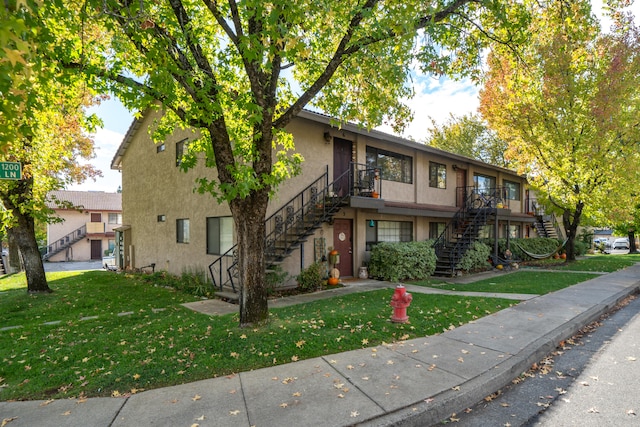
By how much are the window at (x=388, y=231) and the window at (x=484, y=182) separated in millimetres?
6315

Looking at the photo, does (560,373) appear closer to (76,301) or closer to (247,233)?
(247,233)

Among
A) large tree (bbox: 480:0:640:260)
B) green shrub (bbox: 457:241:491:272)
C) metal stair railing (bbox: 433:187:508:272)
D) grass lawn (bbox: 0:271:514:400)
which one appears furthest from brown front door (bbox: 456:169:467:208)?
grass lawn (bbox: 0:271:514:400)

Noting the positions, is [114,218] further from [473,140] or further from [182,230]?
[473,140]

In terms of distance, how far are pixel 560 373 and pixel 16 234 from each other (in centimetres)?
1460

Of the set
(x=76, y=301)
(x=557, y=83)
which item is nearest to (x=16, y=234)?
(x=76, y=301)

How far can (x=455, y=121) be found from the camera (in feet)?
108

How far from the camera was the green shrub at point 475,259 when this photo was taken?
46.3 ft

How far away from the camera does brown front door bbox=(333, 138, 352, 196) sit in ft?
40.8

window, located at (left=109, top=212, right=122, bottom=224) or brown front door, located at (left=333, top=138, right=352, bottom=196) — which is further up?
brown front door, located at (left=333, top=138, right=352, bottom=196)

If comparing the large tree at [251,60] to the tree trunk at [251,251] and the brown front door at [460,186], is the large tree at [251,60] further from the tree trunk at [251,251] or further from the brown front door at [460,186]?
the brown front door at [460,186]

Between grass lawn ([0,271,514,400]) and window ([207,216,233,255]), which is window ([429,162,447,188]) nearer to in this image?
grass lawn ([0,271,514,400])

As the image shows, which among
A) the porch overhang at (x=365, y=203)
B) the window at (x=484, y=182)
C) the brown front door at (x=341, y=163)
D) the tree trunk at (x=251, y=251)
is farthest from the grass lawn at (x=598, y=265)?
the tree trunk at (x=251, y=251)

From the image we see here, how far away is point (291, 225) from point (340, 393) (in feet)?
24.4

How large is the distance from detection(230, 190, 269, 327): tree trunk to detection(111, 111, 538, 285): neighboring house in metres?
2.78
